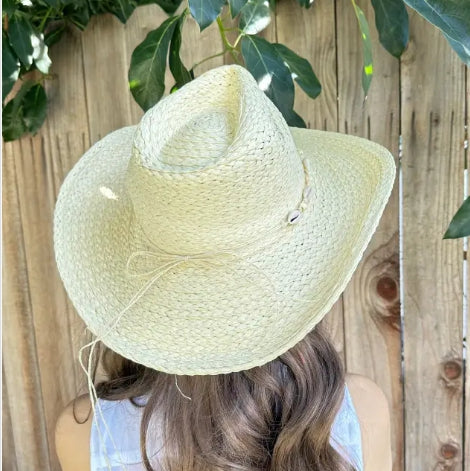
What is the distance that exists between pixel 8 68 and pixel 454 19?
38.0 inches

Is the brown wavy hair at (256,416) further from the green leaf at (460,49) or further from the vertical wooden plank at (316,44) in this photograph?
the green leaf at (460,49)

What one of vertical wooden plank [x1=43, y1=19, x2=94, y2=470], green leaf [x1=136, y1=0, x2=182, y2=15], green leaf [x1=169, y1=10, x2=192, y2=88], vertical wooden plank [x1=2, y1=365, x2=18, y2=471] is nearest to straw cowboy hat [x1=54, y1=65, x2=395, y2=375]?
green leaf [x1=169, y1=10, x2=192, y2=88]

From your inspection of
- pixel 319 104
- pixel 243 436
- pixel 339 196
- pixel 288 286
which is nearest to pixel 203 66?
pixel 319 104

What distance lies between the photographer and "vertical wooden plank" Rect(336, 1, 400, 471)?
50.5 inches

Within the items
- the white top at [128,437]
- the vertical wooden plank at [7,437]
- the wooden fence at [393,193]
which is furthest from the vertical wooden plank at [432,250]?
the vertical wooden plank at [7,437]

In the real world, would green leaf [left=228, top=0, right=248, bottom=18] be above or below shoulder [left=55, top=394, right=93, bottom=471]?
above

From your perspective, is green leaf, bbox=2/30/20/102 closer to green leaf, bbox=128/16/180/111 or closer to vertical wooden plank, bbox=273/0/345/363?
green leaf, bbox=128/16/180/111

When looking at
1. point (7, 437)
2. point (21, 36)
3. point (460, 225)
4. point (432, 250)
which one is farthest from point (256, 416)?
point (7, 437)

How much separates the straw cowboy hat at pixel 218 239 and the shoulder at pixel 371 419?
1.11 feet

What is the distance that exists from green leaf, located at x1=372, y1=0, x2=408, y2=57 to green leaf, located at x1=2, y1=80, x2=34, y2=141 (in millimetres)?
850

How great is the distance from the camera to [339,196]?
0.97m

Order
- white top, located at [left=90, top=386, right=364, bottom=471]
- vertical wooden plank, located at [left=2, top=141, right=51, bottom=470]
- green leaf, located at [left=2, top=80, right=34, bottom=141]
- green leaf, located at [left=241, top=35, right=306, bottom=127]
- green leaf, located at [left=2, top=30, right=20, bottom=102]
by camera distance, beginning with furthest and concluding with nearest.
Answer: vertical wooden plank, located at [left=2, top=141, right=51, bottom=470]
green leaf, located at [left=2, top=80, right=34, bottom=141]
green leaf, located at [left=2, top=30, right=20, bottom=102]
green leaf, located at [left=241, top=35, right=306, bottom=127]
white top, located at [left=90, top=386, right=364, bottom=471]

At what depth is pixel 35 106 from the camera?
1.47 meters

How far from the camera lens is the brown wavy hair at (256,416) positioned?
35.5 inches
